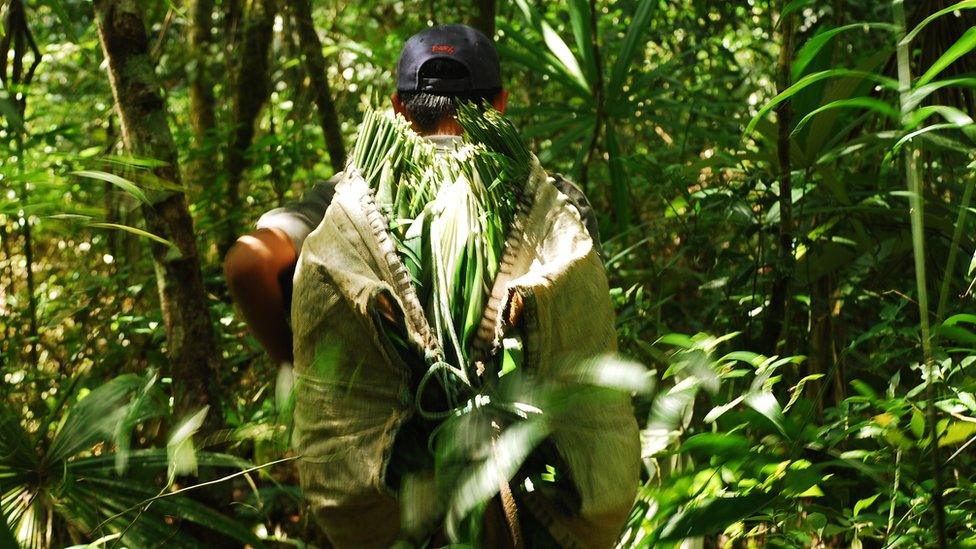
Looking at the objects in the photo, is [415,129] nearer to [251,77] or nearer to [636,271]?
[636,271]

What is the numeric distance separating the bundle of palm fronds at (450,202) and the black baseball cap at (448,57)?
0.12 m

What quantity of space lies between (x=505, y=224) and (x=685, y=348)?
0.50 m

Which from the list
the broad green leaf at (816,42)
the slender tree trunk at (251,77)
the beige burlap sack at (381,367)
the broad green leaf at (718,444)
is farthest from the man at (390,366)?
the slender tree trunk at (251,77)

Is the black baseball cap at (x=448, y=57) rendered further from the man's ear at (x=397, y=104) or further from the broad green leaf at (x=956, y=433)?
the broad green leaf at (x=956, y=433)

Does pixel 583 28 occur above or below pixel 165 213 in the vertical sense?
above

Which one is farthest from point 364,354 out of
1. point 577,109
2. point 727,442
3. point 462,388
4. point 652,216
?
→ point 652,216

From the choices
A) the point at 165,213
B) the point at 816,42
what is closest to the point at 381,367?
the point at 816,42

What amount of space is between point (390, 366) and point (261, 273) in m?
0.42

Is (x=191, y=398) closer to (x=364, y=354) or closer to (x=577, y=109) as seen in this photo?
(x=364, y=354)

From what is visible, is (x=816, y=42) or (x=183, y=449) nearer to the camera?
(x=816, y=42)

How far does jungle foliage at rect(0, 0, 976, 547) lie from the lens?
4.95 ft

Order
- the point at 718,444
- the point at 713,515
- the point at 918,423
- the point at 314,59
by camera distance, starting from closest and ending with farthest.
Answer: the point at 713,515 → the point at 718,444 → the point at 918,423 → the point at 314,59

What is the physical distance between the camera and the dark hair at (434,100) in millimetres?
1729

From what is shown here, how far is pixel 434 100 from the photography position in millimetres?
1731
